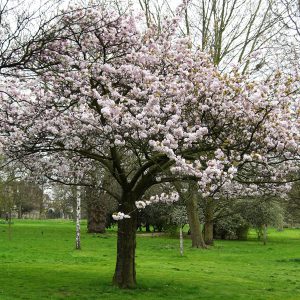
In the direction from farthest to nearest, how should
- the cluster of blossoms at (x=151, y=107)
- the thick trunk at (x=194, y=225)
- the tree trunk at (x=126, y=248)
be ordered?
1. the thick trunk at (x=194, y=225)
2. the tree trunk at (x=126, y=248)
3. the cluster of blossoms at (x=151, y=107)

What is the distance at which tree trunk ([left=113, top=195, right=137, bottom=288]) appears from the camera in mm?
12909

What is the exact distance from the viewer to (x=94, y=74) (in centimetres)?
1124

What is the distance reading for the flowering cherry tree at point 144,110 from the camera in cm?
989

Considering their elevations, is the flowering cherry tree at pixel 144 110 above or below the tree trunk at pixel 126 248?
above

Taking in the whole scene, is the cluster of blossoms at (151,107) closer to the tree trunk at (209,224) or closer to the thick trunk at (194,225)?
the thick trunk at (194,225)

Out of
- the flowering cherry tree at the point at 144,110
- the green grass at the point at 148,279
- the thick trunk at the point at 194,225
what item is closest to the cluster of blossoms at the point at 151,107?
the flowering cherry tree at the point at 144,110

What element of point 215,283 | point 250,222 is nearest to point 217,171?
point 215,283

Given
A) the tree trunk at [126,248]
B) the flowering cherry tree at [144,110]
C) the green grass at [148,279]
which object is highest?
the flowering cherry tree at [144,110]

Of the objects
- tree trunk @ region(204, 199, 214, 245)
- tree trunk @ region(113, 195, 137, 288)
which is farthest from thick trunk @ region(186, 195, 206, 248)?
tree trunk @ region(113, 195, 137, 288)

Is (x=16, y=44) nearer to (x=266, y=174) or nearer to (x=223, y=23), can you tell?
(x=266, y=174)

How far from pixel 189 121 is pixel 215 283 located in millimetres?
6525

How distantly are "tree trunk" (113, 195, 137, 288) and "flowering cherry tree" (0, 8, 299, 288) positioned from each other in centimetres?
3

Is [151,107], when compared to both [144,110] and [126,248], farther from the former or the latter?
[126,248]

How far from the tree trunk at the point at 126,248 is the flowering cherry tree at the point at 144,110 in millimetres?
29
